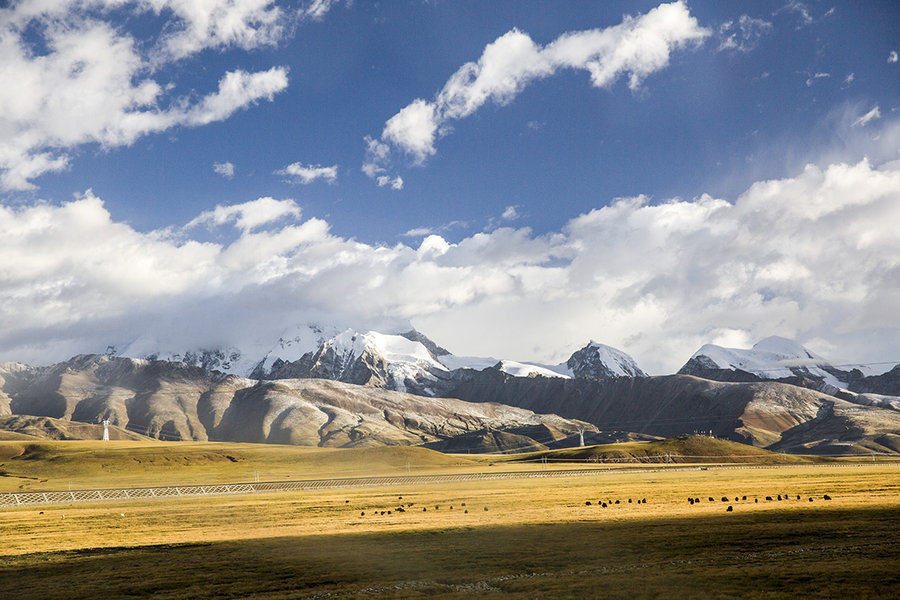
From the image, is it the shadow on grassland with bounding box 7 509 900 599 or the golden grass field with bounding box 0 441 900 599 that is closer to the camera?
the shadow on grassland with bounding box 7 509 900 599

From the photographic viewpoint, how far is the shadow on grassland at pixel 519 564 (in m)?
27.1

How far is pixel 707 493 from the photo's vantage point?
85.3 m

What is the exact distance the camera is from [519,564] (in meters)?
34.3

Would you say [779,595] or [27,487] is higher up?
[779,595]

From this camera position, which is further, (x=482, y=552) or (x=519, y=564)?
(x=482, y=552)

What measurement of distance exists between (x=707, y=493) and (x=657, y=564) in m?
59.0

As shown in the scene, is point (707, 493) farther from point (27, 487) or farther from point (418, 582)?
point (27, 487)

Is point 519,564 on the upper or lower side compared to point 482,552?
upper

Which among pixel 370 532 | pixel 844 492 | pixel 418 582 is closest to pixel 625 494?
pixel 844 492

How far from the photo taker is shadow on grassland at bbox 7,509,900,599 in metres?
27.1

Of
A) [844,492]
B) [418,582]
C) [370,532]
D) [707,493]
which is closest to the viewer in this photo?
[418,582]

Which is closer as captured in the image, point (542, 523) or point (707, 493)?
point (542, 523)

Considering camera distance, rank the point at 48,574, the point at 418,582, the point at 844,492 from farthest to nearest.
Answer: the point at 844,492 < the point at 48,574 < the point at 418,582

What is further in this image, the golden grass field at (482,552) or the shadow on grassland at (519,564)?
the golden grass field at (482,552)
